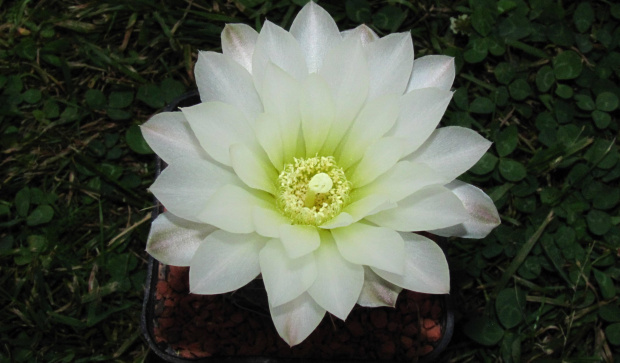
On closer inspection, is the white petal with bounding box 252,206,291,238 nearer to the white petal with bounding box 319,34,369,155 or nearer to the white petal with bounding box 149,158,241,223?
the white petal with bounding box 149,158,241,223

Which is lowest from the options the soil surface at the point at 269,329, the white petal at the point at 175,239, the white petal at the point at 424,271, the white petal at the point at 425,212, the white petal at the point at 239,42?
the soil surface at the point at 269,329

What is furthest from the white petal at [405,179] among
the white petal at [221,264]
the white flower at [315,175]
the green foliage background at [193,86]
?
the green foliage background at [193,86]

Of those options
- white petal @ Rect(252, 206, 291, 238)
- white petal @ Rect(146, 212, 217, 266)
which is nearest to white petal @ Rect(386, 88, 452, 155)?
white petal @ Rect(252, 206, 291, 238)

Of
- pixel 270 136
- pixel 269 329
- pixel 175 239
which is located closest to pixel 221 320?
pixel 269 329

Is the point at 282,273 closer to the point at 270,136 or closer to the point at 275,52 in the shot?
the point at 270,136

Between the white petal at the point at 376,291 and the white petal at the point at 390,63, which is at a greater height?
the white petal at the point at 390,63

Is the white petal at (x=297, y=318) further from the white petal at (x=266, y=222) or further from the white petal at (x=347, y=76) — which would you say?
the white petal at (x=347, y=76)
